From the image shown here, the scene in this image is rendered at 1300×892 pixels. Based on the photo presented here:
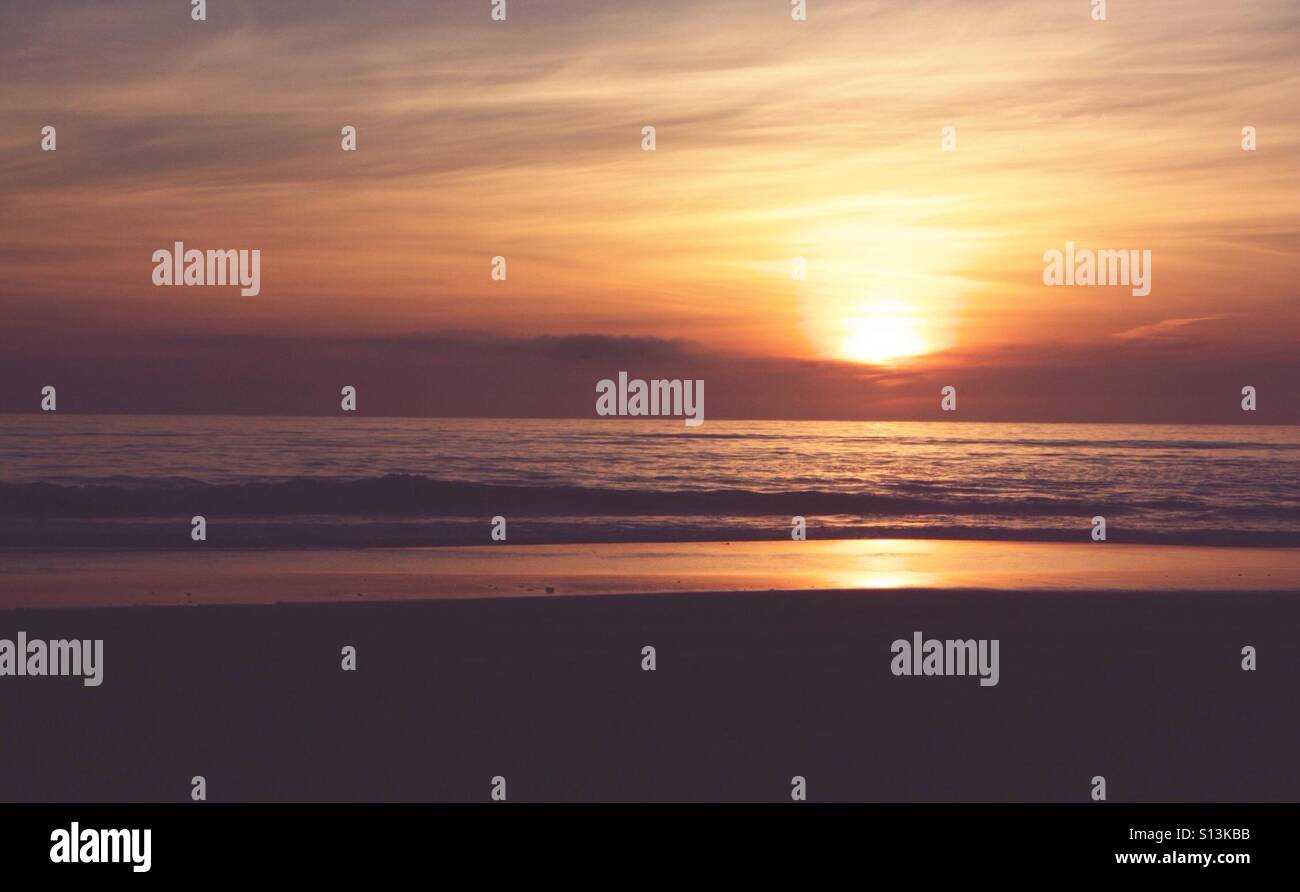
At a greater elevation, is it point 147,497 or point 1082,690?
point 147,497

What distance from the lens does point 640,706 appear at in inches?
378

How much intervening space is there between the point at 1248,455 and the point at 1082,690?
48.6 m

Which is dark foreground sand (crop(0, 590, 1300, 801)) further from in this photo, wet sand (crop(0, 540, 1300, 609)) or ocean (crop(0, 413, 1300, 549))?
ocean (crop(0, 413, 1300, 549))

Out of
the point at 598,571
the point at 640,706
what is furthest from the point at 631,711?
the point at 598,571

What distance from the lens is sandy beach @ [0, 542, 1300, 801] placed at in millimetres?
8023

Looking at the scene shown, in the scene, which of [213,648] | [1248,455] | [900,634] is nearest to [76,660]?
[213,648]

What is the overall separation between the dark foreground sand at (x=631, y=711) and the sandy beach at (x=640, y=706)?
0.03 m

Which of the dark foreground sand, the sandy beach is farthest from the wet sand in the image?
the dark foreground sand

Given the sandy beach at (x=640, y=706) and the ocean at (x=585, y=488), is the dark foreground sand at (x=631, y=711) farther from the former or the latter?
the ocean at (x=585, y=488)

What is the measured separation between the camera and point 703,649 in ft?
38.4

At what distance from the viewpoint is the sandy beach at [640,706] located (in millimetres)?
8023

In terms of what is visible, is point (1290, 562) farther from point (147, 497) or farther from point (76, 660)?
point (147, 497)

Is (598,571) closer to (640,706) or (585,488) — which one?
(640,706)

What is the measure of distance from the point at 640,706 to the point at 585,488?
24.5m
